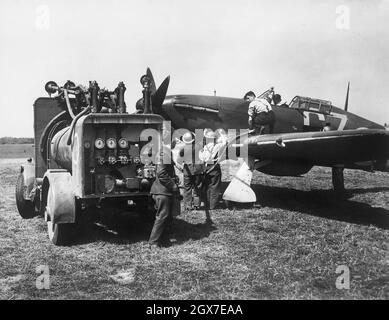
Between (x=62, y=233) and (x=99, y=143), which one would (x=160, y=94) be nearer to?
(x=99, y=143)

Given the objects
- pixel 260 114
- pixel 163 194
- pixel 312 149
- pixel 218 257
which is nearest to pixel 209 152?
pixel 260 114

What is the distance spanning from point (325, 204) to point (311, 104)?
337 centimetres

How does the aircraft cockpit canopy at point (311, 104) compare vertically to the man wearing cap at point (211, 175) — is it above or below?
above

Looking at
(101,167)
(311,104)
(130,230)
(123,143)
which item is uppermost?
(311,104)

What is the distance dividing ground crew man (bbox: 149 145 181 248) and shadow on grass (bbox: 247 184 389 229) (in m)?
3.63

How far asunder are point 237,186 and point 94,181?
157 inches

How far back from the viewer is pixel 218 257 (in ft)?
17.5

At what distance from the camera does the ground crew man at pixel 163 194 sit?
580 cm

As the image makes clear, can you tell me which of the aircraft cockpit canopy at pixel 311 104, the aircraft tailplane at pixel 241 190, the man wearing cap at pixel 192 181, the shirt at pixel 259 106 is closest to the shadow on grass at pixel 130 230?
the man wearing cap at pixel 192 181

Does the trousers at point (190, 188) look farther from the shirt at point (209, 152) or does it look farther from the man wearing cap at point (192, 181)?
the shirt at point (209, 152)

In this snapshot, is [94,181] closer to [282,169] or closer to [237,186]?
[237,186]

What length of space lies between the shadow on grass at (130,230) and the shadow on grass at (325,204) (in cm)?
263

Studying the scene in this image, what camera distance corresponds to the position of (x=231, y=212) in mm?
8344

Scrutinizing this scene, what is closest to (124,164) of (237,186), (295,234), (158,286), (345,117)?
(158,286)
